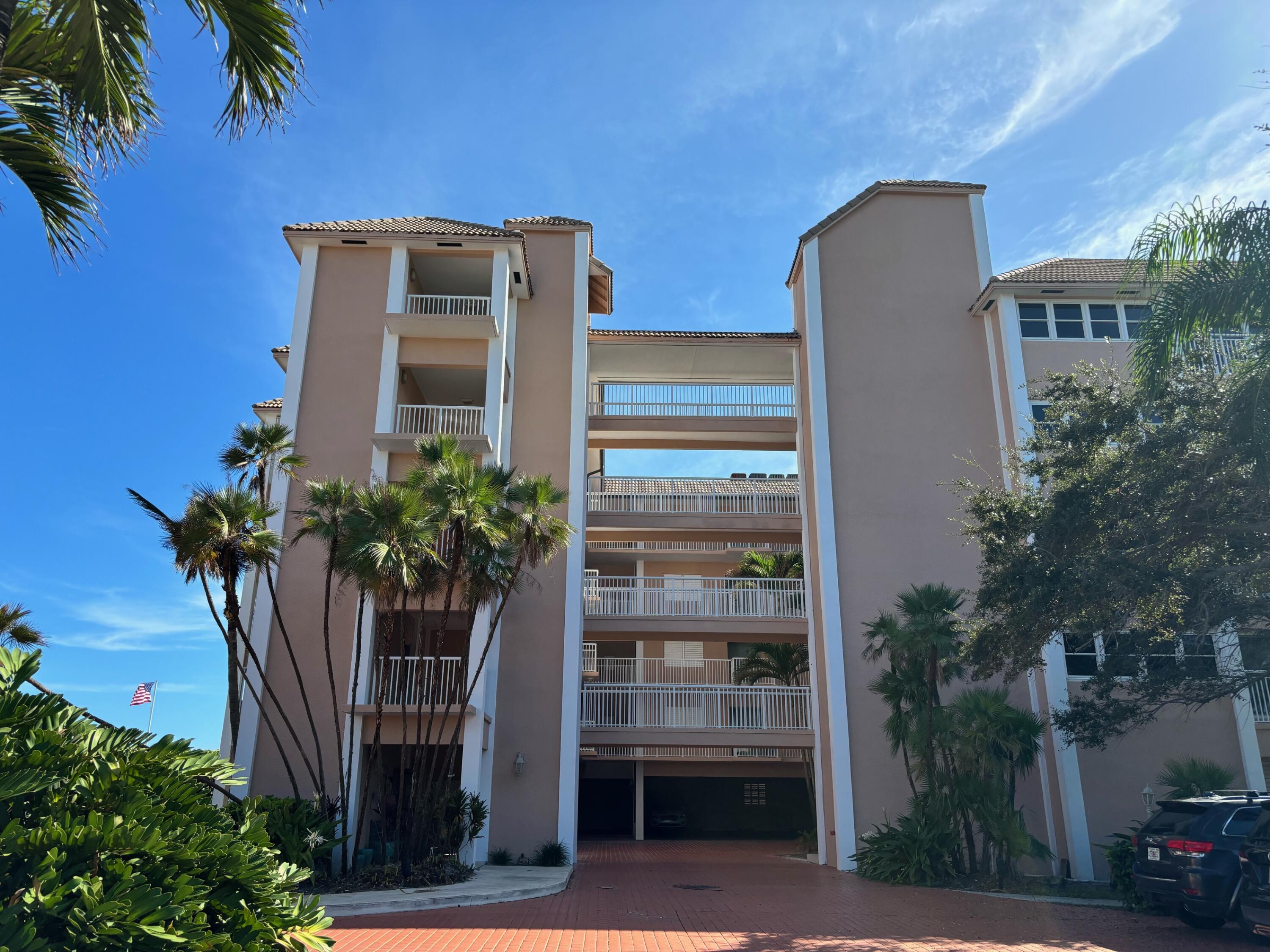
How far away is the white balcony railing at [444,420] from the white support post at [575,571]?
258 cm

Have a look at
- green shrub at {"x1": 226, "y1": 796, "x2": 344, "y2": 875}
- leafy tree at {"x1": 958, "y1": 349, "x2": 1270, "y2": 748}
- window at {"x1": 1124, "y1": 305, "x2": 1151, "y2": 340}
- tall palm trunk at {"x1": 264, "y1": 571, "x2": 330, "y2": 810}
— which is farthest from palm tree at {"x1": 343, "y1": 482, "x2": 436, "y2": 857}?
window at {"x1": 1124, "y1": 305, "x2": 1151, "y2": 340}

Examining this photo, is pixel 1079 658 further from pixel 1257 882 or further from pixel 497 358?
pixel 497 358

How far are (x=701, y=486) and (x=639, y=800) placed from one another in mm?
9668

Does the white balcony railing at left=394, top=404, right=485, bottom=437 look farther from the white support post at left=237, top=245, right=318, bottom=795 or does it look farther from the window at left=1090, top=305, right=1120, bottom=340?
the window at left=1090, top=305, right=1120, bottom=340

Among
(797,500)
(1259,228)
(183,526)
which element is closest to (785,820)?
(797,500)

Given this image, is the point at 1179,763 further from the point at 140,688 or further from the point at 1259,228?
the point at 140,688

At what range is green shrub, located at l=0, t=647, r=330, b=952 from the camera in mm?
4621

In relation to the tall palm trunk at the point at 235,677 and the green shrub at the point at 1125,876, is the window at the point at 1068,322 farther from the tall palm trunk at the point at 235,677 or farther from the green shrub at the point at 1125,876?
the tall palm trunk at the point at 235,677

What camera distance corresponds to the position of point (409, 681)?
17969 mm

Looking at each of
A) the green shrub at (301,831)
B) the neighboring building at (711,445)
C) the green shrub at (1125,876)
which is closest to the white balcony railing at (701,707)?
the neighboring building at (711,445)

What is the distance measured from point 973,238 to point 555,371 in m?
11.4

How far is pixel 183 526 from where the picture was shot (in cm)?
1527

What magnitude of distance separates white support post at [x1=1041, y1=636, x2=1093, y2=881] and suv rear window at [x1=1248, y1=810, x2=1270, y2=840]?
7.65 meters

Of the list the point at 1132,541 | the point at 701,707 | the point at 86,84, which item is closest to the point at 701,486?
the point at 701,707
